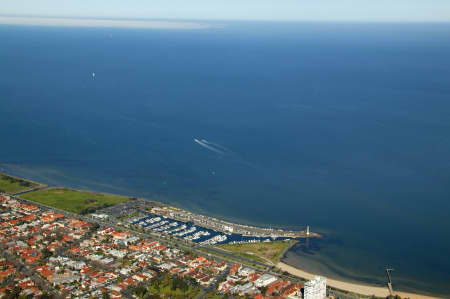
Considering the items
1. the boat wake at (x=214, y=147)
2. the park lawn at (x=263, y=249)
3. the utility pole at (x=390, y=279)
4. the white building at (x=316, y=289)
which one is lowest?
the white building at (x=316, y=289)

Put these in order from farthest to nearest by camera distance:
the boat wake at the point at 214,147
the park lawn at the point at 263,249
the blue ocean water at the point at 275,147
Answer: the boat wake at the point at 214,147
the blue ocean water at the point at 275,147
the park lawn at the point at 263,249

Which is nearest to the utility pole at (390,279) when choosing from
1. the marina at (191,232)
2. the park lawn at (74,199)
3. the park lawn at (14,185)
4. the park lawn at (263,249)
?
the park lawn at (263,249)

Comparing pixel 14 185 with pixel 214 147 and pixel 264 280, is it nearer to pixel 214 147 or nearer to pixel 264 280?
pixel 214 147

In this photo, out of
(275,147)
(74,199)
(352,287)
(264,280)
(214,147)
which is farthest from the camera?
(275,147)

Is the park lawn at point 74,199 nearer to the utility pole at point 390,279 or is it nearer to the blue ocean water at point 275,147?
the blue ocean water at point 275,147

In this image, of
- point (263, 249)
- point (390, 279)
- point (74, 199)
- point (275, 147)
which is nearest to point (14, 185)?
point (74, 199)

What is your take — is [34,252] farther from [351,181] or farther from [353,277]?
[351,181]
